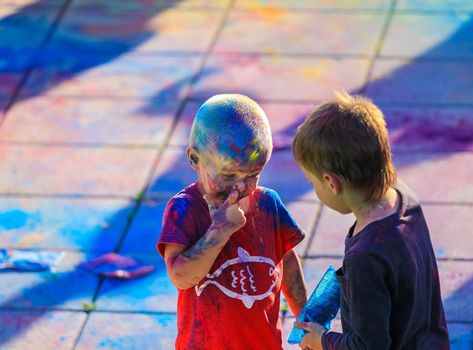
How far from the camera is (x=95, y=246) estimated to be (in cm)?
504

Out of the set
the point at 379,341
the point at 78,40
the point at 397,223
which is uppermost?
the point at 397,223

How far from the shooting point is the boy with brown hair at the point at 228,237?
2.86 meters

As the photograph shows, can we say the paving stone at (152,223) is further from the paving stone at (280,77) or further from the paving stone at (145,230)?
the paving stone at (280,77)

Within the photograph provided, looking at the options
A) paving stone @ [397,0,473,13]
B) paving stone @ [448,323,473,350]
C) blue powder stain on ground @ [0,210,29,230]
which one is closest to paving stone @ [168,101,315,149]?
blue powder stain on ground @ [0,210,29,230]

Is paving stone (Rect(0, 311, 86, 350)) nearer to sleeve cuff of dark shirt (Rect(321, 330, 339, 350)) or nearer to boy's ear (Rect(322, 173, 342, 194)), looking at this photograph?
sleeve cuff of dark shirt (Rect(321, 330, 339, 350))

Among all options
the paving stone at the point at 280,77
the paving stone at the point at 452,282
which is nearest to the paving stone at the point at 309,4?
the paving stone at the point at 280,77

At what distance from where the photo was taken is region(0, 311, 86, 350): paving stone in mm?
4371

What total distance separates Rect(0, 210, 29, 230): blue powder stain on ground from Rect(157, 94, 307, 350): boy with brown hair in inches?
92.1

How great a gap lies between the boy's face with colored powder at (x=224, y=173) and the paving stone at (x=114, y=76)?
355cm

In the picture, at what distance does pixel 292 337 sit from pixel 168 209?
0.56m

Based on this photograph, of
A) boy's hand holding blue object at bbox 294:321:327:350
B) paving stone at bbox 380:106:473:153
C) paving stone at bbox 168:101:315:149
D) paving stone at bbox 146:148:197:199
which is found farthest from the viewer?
paving stone at bbox 168:101:315:149

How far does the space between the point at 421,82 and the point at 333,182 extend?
12.6 ft

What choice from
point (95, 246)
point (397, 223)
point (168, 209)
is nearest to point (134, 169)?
point (95, 246)

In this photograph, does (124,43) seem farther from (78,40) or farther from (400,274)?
(400,274)
